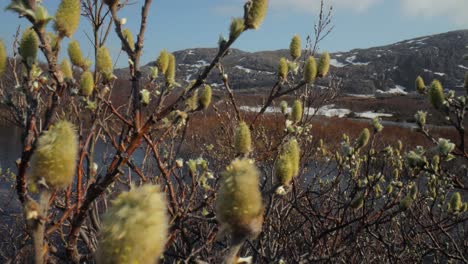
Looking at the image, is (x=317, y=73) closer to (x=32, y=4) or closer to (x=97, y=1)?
(x=97, y=1)

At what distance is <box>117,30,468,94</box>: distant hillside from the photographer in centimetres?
5638

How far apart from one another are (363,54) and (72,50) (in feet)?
258

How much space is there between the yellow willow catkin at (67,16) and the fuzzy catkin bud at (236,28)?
45 cm

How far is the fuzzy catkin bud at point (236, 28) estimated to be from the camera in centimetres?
121

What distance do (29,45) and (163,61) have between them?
767 mm

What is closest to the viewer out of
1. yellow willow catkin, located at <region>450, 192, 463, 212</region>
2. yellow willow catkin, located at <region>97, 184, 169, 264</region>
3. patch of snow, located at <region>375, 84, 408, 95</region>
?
yellow willow catkin, located at <region>97, 184, 169, 264</region>

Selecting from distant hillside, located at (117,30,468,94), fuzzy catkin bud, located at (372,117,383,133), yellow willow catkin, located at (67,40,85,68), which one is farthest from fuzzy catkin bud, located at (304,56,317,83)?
distant hillside, located at (117,30,468,94)

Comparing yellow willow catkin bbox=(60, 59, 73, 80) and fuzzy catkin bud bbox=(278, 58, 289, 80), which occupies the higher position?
yellow willow catkin bbox=(60, 59, 73, 80)

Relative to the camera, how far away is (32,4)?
3.34ft

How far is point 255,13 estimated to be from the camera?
1272 mm

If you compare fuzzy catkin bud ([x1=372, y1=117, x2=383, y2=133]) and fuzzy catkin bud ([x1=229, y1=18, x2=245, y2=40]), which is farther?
fuzzy catkin bud ([x1=372, y1=117, x2=383, y2=133])

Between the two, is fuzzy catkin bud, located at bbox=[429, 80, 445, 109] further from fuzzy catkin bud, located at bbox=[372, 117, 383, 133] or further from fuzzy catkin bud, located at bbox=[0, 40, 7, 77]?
fuzzy catkin bud, located at bbox=[0, 40, 7, 77]

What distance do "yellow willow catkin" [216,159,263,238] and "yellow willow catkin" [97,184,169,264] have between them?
151mm

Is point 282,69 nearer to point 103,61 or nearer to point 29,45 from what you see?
point 103,61
